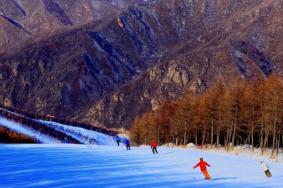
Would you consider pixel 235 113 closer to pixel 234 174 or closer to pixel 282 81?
pixel 282 81

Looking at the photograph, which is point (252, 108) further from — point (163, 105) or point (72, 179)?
point (72, 179)

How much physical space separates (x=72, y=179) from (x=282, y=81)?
56695 millimetres

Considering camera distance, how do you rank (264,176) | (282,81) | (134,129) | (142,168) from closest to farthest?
1. (264,176)
2. (142,168)
3. (282,81)
4. (134,129)

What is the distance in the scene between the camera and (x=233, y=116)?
311ft

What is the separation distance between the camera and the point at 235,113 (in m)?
93.9

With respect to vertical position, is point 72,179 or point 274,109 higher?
point 274,109

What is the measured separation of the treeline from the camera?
270 feet

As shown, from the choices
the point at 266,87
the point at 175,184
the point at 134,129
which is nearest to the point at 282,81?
the point at 266,87

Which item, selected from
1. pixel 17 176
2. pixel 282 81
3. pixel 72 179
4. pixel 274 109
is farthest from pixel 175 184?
pixel 282 81

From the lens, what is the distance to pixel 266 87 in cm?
8619

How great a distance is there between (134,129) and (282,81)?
92.7m

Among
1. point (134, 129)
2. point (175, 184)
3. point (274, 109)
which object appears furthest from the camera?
point (134, 129)

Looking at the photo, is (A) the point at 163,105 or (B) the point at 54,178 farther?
(A) the point at 163,105

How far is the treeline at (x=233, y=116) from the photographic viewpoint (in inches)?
3246
